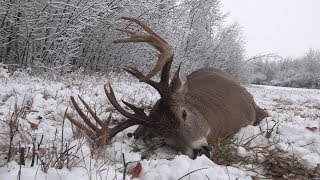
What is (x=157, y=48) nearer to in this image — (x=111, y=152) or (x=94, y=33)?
(x=111, y=152)

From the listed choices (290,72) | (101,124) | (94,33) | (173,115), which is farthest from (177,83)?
(290,72)

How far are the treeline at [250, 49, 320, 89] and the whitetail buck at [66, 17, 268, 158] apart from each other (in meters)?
34.7

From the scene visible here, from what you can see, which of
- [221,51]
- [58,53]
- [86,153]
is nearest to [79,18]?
[58,53]

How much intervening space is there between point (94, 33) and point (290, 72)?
42.8 metres

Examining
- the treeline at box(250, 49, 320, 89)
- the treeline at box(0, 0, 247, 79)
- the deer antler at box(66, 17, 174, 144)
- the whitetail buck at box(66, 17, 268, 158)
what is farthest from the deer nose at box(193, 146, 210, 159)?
the treeline at box(250, 49, 320, 89)

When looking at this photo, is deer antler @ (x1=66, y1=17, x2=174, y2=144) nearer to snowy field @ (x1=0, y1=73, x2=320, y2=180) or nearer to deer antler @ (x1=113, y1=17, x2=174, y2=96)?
deer antler @ (x1=113, y1=17, x2=174, y2=96)

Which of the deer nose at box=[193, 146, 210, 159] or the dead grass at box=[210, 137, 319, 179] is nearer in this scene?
the dead grass at box=[210, 137, 319, 179]

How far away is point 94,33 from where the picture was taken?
14.4 m

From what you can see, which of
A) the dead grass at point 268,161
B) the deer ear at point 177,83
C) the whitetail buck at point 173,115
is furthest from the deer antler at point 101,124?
the dead grass at point 268,161

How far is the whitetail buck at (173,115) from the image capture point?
10.9 feet

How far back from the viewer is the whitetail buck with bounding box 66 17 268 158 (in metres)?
3.31

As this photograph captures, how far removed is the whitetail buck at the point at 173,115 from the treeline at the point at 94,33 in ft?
13.5

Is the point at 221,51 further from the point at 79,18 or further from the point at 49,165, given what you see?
the point at 49,165

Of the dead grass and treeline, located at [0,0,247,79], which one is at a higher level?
treeline, located at [0,0,247,79]
